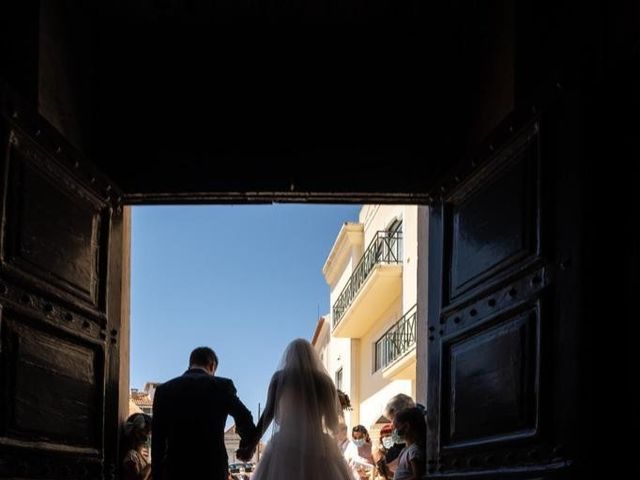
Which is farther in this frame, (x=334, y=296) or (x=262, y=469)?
(x=334, y=296)

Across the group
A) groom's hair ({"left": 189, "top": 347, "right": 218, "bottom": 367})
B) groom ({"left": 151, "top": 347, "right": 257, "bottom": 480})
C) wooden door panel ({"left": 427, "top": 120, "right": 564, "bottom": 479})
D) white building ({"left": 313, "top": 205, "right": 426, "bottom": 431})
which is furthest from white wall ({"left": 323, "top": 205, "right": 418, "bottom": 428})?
wooden door panel ({"left": 427, "top": 120, "right": 564, "bottom": 479})

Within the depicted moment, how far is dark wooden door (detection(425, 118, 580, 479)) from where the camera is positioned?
11.1 feet

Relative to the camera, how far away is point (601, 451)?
10.3ft

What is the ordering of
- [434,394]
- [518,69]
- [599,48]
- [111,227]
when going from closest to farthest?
[599,48]
[518,69]
[434,394]
[111,227]

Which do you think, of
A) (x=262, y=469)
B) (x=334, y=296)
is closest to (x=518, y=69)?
(x=262, y=469)

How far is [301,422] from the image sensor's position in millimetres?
7262

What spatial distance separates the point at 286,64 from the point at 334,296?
25749 mm

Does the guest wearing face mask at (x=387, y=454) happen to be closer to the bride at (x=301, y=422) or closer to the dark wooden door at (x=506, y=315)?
the bride at (x=301, y=422)

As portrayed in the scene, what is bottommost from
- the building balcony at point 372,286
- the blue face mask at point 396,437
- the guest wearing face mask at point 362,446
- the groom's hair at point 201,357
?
the guest wearing face mask at point 362,446

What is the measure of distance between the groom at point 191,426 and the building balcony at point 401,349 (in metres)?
11.3

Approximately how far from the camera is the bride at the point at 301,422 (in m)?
7.05

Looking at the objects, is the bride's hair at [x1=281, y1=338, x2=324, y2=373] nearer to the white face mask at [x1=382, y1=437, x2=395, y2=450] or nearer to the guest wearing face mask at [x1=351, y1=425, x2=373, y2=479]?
the white face mask at [x1=382, y1=437, x2=395, y2=450]

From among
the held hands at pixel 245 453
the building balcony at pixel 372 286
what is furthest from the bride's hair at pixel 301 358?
the building balcony at pixel 372 286

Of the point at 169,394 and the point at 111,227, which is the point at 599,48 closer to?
the point at 111,227
